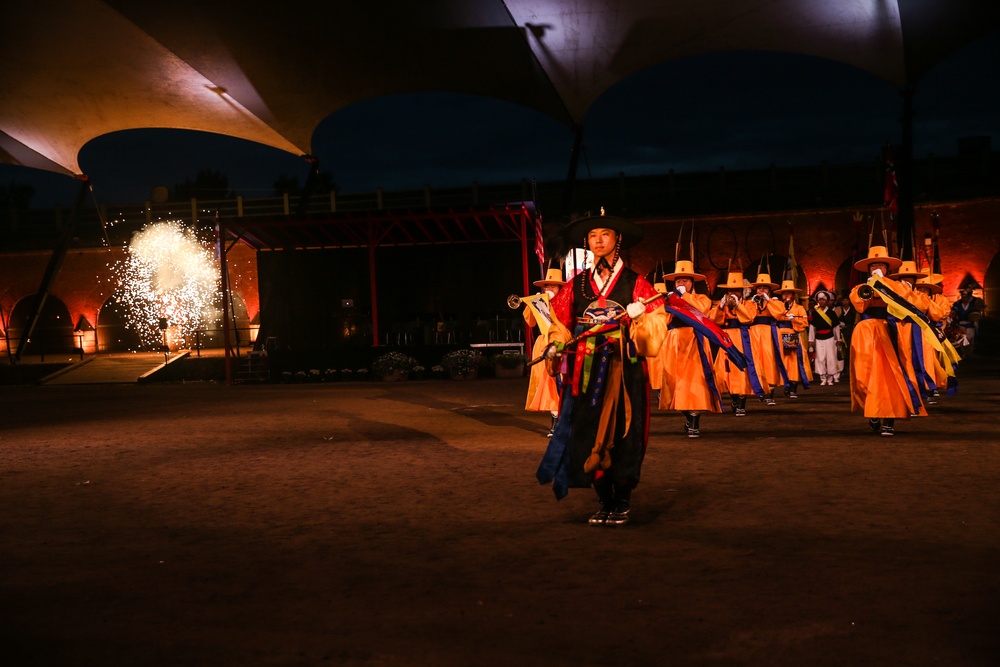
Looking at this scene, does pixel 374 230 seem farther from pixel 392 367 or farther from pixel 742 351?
pixel 742 351

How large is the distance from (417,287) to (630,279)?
23.0 meters

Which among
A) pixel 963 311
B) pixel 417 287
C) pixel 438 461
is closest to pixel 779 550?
pixel 438 461

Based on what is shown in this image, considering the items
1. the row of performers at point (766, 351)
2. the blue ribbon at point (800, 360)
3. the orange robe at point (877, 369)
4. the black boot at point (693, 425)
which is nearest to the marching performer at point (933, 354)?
the row of performers at point (766, 351)

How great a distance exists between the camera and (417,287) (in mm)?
28031

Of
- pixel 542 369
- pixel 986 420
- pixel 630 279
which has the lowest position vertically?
pixel 986 420

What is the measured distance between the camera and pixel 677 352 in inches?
374

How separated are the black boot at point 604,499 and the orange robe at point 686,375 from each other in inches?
151

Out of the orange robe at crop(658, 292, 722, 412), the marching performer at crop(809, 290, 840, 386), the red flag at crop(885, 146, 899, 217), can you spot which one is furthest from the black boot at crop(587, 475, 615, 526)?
the red flag at crop(885, 146, 899, 217)

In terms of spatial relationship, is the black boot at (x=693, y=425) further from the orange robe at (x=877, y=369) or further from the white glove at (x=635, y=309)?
the white glove at (x=635, y=309)

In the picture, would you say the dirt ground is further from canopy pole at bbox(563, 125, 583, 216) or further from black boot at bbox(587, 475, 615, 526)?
canopy pole at bbox(563, 125, 583, 216)

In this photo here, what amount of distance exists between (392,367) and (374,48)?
7.15 metres

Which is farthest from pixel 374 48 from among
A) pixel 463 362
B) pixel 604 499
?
pixel 604 499

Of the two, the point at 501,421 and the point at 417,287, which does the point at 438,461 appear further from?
the point at 417,287

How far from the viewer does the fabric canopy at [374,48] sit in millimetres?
15570
